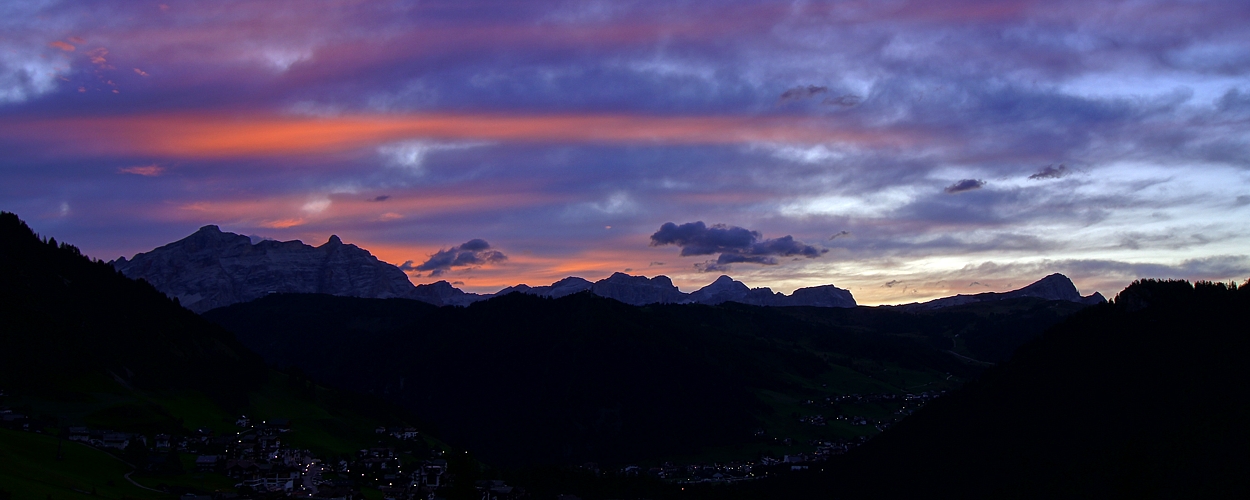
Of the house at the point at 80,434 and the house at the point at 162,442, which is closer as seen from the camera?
the house at the point at 80,434

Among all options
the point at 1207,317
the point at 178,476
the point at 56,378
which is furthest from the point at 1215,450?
the point at 56,378

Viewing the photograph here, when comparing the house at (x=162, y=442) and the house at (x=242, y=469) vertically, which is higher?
the house at (x=162, y=442)

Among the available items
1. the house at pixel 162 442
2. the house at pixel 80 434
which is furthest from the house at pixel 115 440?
the house at pixel 162 442

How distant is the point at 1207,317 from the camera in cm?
19800

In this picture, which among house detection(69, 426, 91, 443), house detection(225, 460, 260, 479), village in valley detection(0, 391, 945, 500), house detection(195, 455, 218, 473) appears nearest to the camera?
village in valley detection(0, 391, 945, 500)

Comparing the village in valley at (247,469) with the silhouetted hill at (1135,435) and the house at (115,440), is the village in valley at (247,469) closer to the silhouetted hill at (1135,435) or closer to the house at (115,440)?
the house at (115,440)

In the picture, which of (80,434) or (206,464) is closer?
(206,464)

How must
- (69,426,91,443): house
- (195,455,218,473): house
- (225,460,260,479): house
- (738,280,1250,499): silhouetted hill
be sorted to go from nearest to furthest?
(225,460,260,479): house, (69,426,91,443): house, (195,455,218,473): house, (738,280,1250,499): silhouetted hill

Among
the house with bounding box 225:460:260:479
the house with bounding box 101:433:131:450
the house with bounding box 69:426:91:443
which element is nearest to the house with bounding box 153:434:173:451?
the house with bounding box 101:433:131:450

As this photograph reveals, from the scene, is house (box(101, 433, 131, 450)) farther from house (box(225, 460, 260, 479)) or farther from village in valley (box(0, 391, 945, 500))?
house (box(225, 460, 260, 479))

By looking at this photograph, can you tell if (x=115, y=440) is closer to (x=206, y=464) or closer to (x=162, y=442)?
(x=162, y=442)

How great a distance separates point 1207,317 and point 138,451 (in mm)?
178851

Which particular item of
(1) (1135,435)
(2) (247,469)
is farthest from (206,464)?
(1) (1135,435)

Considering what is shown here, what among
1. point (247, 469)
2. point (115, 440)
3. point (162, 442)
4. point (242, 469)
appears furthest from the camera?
point (162, 442)
